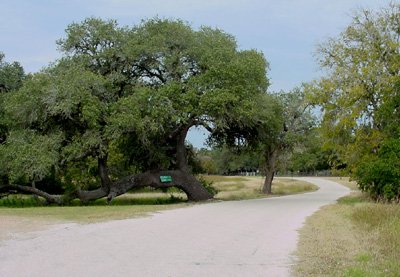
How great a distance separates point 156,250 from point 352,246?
14.2 ft

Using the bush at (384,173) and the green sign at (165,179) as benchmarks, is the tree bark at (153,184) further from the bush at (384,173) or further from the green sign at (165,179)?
the bush at (384,173)

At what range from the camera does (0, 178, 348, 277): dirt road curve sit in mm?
8570

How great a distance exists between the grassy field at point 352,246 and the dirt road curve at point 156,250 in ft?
1.44

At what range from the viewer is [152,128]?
25.7 meters

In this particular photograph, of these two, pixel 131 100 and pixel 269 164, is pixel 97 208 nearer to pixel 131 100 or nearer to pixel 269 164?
pixel 131 100

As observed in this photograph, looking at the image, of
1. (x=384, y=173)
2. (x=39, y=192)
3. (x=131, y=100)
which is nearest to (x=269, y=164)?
(x=384, y=173)

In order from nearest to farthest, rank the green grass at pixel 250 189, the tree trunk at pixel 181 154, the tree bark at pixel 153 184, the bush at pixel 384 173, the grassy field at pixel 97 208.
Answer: the grassy field at pixel 97 208 < the bush at pixel 384 173 < the tree bark at pixel 153 184 < the tree trunk at pixel 181 154 < the green grass at pixel 250 189

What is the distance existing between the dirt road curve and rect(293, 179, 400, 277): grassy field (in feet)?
1.44

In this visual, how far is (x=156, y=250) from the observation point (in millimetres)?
10695

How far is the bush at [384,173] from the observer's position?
24891 mm

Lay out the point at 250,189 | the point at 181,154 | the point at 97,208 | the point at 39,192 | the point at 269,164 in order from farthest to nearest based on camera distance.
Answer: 1. the point at 250,189
2. the point at 269,164
3. the point at 181,154
4. the point at 39,192
5. the point at 97,208

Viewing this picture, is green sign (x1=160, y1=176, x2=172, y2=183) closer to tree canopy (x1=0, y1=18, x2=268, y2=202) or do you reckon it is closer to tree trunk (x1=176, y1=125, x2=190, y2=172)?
tree canopy (x1=0, y1=18, x2=268, y2=202)

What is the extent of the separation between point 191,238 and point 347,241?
384cm

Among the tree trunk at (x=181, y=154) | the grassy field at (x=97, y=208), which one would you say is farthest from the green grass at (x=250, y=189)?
the tree trunk at (x=181, y=154)
